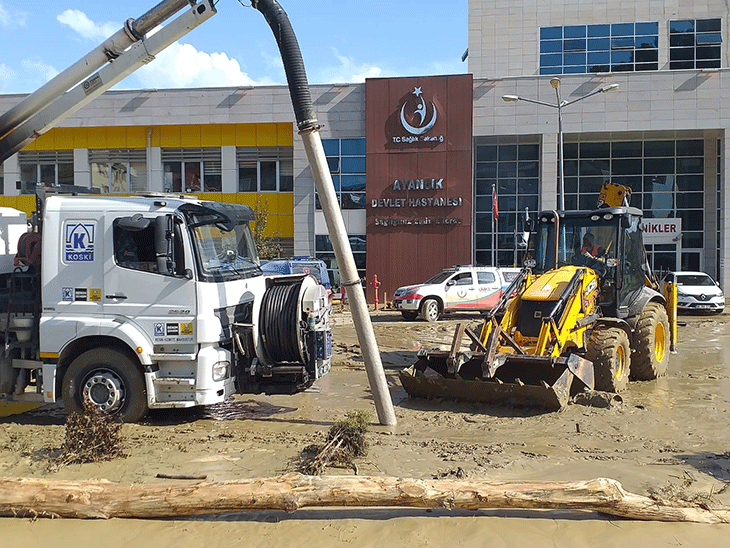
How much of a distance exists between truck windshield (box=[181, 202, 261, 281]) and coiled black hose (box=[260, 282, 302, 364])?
63 cm

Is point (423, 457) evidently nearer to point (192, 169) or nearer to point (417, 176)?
point (417, 176)

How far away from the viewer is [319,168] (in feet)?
27.1

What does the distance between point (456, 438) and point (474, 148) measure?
28.0 m

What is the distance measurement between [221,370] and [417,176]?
82.1ft

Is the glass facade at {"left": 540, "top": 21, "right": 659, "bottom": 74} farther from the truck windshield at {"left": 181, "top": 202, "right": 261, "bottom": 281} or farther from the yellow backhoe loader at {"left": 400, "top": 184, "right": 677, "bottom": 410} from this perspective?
the truck windshield at {"left": 181, "top": 202, "right": 261, "bottom": 281}

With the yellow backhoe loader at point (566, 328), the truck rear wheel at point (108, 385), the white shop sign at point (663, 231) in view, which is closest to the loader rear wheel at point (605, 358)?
the yellow backhoe loader at point (566, 328)

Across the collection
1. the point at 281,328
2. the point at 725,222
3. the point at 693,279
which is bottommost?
the point at 693,279

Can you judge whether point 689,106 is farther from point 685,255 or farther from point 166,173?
point 166,173

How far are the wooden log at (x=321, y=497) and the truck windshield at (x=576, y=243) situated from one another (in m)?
6.63

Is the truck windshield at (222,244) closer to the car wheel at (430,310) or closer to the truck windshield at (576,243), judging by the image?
the truck windshield at (576,243)

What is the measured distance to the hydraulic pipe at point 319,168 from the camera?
26.7ft

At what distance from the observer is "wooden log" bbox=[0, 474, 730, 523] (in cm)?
551

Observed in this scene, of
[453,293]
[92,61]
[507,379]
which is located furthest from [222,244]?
[453,293]

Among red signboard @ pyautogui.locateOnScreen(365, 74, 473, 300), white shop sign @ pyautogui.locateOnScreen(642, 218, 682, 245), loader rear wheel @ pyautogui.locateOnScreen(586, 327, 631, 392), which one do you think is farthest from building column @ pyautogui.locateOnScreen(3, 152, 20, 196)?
loader rear wheel @ pyautogui.locateOnScreen(586, 327, 631, 392)
